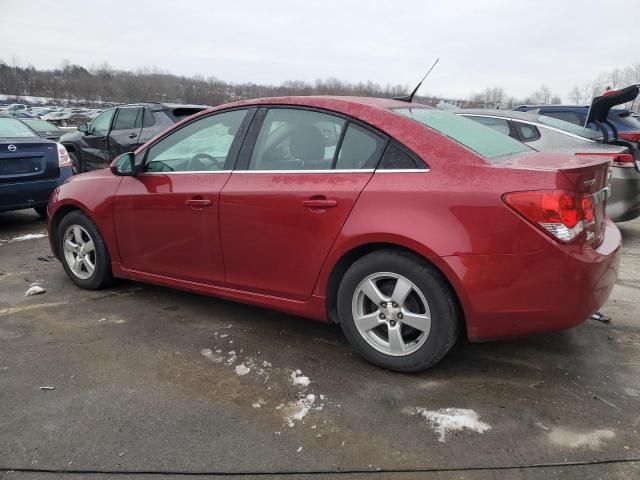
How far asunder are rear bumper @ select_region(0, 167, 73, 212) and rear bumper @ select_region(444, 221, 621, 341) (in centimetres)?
592

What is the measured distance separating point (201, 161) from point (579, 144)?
4.13 metres

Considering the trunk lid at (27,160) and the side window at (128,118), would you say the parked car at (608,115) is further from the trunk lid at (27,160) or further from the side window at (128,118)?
the side window at (128,118)

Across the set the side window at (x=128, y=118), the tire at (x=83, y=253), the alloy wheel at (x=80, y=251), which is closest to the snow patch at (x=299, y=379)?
the tire at (x=83, y=253)

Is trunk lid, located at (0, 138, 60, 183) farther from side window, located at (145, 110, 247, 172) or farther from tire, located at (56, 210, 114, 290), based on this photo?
side window, located at (145, 110, 247, 172)

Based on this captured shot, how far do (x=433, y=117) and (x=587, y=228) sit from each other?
3.74ft

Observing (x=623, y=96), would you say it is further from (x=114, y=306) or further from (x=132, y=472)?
(x=132, y=472)

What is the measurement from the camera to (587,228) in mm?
2682

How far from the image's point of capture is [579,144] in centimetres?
570

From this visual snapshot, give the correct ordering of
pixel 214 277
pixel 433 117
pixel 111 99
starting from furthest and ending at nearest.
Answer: pixel 111 99, pixel 214 277, pixel 433 117

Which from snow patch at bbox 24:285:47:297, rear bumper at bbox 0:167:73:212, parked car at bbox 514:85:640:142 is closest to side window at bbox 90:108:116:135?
rear bumper at bbox 0:167:73:212

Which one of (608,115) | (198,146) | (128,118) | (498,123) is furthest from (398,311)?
(128,118)

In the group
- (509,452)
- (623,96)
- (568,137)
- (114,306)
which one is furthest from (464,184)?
(623,96)

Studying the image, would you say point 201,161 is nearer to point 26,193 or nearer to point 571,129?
point 26,193

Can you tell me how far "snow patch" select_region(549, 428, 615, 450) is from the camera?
2.36 m
